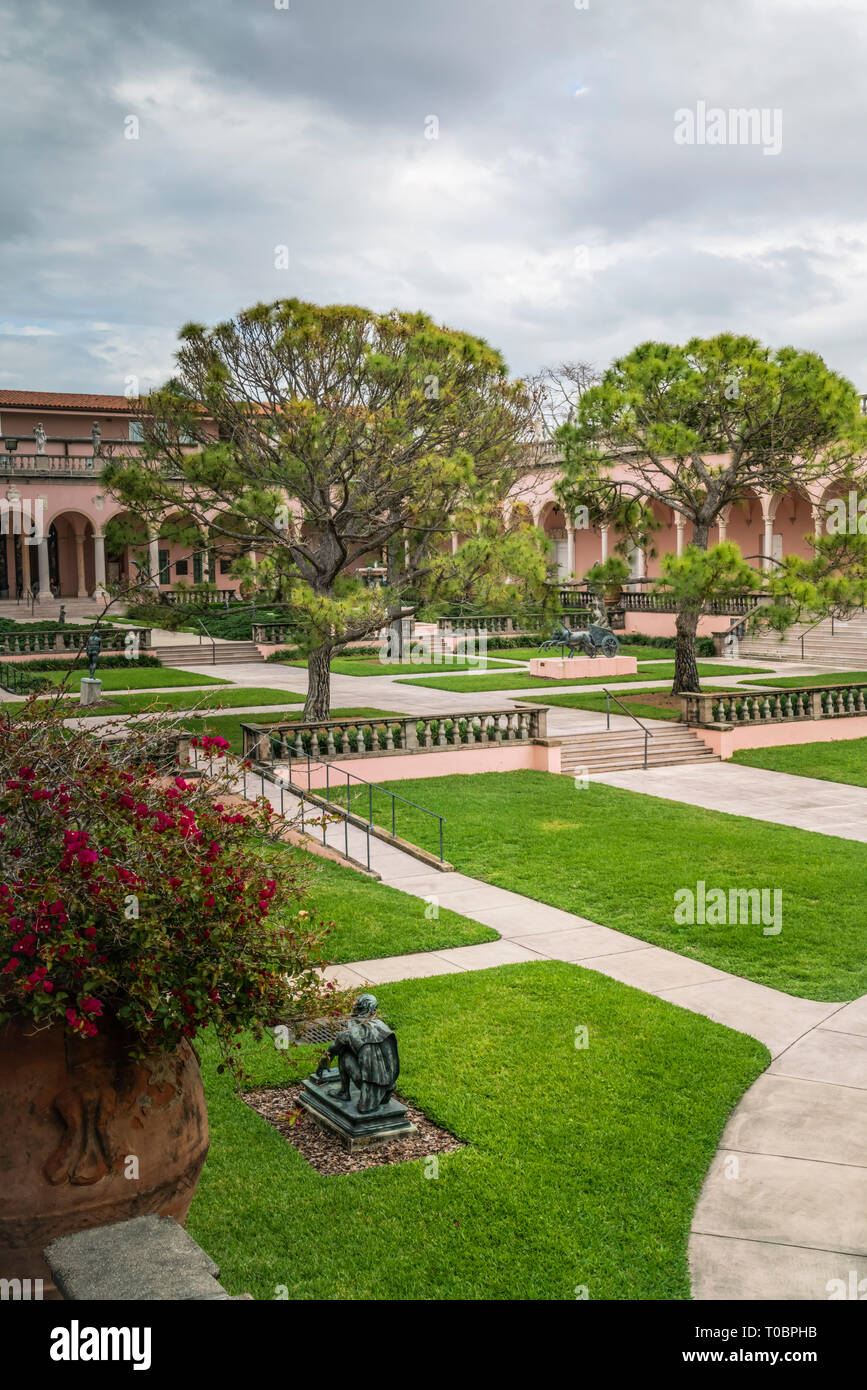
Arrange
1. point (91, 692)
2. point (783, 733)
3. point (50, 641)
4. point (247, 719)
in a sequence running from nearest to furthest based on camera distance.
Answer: point (247, 719), point (783, 733), point (91, 692), point (50, 641)

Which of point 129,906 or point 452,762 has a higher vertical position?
point 129,906

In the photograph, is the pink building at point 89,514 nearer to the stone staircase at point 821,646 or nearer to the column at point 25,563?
the column at point 25,563

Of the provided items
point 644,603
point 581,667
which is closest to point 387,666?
point 581,667

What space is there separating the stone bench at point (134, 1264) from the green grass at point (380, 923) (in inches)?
257

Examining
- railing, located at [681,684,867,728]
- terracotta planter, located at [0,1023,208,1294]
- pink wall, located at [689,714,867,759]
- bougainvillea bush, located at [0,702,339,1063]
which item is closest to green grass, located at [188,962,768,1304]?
terracotta planter, located at [0,1023,208,1294]

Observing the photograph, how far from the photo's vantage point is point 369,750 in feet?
71.9

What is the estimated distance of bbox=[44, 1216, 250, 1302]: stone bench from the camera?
4758 mm

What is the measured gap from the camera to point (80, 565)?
5119 cm

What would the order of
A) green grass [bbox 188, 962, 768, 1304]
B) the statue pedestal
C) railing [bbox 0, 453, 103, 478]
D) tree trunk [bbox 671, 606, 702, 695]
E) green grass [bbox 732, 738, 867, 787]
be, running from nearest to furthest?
1. green grass [bbox 188, 962, 768, 1304]
2. green grass [bbox 732, 738, 867, 787]
3. the statue pedestal
4. tree trunk [bbox 671, 606, 702, 695]
5. railing [bbox 0, 453, 103, 478]

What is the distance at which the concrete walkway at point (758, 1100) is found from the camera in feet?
23.1

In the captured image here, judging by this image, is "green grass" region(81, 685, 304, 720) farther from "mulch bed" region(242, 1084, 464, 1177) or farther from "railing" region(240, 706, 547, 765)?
"mulch bed" region(242, 1084, 464, 1177)

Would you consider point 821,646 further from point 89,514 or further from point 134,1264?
point 134,1264

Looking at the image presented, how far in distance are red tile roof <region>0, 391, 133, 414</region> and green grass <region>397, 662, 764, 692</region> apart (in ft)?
83.8

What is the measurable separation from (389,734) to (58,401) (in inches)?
1520
